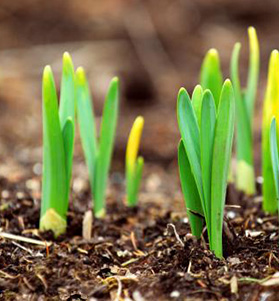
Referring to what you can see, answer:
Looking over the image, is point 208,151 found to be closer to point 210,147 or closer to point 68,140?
point 210,147

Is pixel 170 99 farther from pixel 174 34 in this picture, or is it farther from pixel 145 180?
pixel 145 180

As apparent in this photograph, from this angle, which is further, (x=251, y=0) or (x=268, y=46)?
(x=251, y=0)

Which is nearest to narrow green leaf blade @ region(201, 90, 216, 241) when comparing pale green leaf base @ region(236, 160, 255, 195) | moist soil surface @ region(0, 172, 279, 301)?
moist soil surface @ region(0, 172, 279, 301)

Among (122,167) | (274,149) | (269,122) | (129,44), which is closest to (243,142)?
(269,122)

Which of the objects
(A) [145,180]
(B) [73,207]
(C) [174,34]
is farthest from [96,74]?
(B) [73,207]

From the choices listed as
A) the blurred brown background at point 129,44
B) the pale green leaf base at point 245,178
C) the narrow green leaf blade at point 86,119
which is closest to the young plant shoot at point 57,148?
the narrow green leaf blade at point 86,119

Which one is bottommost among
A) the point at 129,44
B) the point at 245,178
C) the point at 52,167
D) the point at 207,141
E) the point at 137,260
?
the point at 137,260
